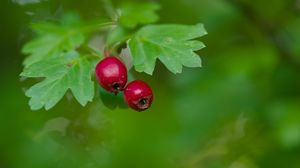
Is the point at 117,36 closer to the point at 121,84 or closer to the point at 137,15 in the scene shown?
the point at 137,15

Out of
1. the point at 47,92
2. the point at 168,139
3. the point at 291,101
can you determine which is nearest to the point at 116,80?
the point at 47,92

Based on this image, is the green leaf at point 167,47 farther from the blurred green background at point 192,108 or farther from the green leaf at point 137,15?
the blurred green background at point 192,108

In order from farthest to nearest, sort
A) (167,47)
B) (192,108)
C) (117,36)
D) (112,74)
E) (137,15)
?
(192,108) < (137,15) < (117,36) < (167,47) < (112,74)

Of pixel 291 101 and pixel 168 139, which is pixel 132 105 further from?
pixel 168 139

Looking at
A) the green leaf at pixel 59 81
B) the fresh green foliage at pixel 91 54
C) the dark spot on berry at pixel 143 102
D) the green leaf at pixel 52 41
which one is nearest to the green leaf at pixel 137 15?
the fresh green foliage at pixel 91 54

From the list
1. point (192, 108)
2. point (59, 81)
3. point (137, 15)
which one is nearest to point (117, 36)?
point (137, 15)
